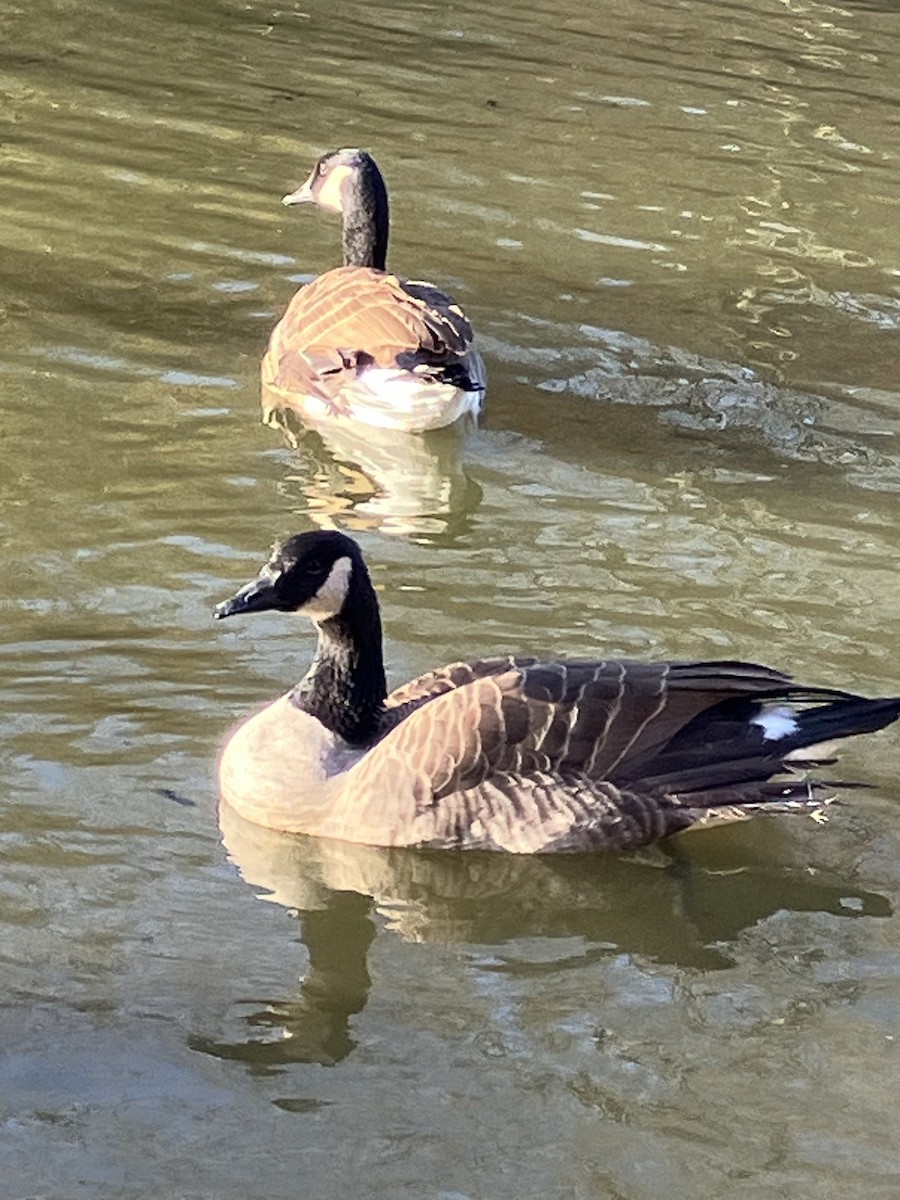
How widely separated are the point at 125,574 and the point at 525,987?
2.86m

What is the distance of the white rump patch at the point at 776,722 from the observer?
255 inches

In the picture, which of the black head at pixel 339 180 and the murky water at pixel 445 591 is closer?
the murky water at pixel 445 591

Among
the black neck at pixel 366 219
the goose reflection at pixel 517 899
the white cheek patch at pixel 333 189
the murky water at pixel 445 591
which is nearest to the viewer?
the murky water at pixel 445 591

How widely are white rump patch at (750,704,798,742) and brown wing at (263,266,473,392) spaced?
345 centimetres

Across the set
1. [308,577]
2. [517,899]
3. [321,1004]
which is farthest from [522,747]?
[321,1004]

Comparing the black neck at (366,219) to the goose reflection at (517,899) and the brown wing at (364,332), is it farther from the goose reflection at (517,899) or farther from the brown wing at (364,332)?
the goose reflection at (517,899)

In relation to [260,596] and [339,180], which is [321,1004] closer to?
[260,596]

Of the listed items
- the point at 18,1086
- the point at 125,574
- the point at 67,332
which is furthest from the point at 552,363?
the point at 18,1086

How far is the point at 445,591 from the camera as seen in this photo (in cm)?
811

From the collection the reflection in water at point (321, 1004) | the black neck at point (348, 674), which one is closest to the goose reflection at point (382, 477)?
the black neck at point (348, 674)

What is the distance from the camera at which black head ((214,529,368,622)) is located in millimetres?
6516

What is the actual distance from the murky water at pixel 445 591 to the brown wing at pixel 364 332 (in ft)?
1.20

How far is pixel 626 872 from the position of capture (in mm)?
6547

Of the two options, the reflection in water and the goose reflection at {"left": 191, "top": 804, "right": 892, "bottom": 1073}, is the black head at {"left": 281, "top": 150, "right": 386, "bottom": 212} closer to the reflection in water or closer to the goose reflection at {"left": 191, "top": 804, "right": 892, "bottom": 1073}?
the goose reflection at {"left": 191, "top": 804, "right": 892, "bottom": 1073}
